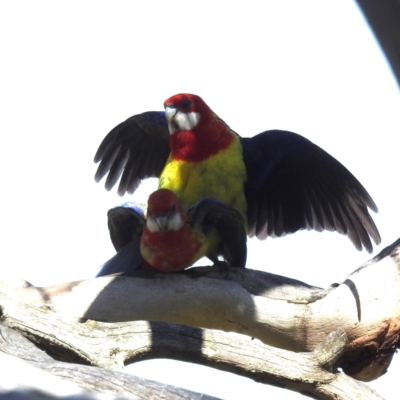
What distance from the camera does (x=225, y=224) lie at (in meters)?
3.70

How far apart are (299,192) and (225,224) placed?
0.83 meters

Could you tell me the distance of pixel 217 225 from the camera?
3.74 m

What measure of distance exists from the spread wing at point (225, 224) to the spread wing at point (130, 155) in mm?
1140

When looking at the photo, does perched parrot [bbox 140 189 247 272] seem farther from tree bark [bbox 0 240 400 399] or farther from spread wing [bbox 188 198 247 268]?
tree bark [bbox 0 240 400 399]

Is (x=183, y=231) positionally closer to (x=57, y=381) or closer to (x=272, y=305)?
(x=272, y=305)

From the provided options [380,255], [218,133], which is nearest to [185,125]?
[218,133]

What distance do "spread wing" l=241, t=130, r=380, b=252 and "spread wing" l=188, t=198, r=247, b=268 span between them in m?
0.52

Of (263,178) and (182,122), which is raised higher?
(182,122)

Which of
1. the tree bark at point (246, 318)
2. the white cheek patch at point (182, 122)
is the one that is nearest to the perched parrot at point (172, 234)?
the tree bark at point (246, 318)

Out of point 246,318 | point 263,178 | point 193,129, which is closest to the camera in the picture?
point 246,318

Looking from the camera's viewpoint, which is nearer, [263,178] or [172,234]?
[172,234]

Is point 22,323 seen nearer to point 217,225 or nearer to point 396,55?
point 217,225

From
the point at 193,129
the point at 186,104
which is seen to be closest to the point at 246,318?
the point at 193,129

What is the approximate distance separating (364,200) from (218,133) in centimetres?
98
